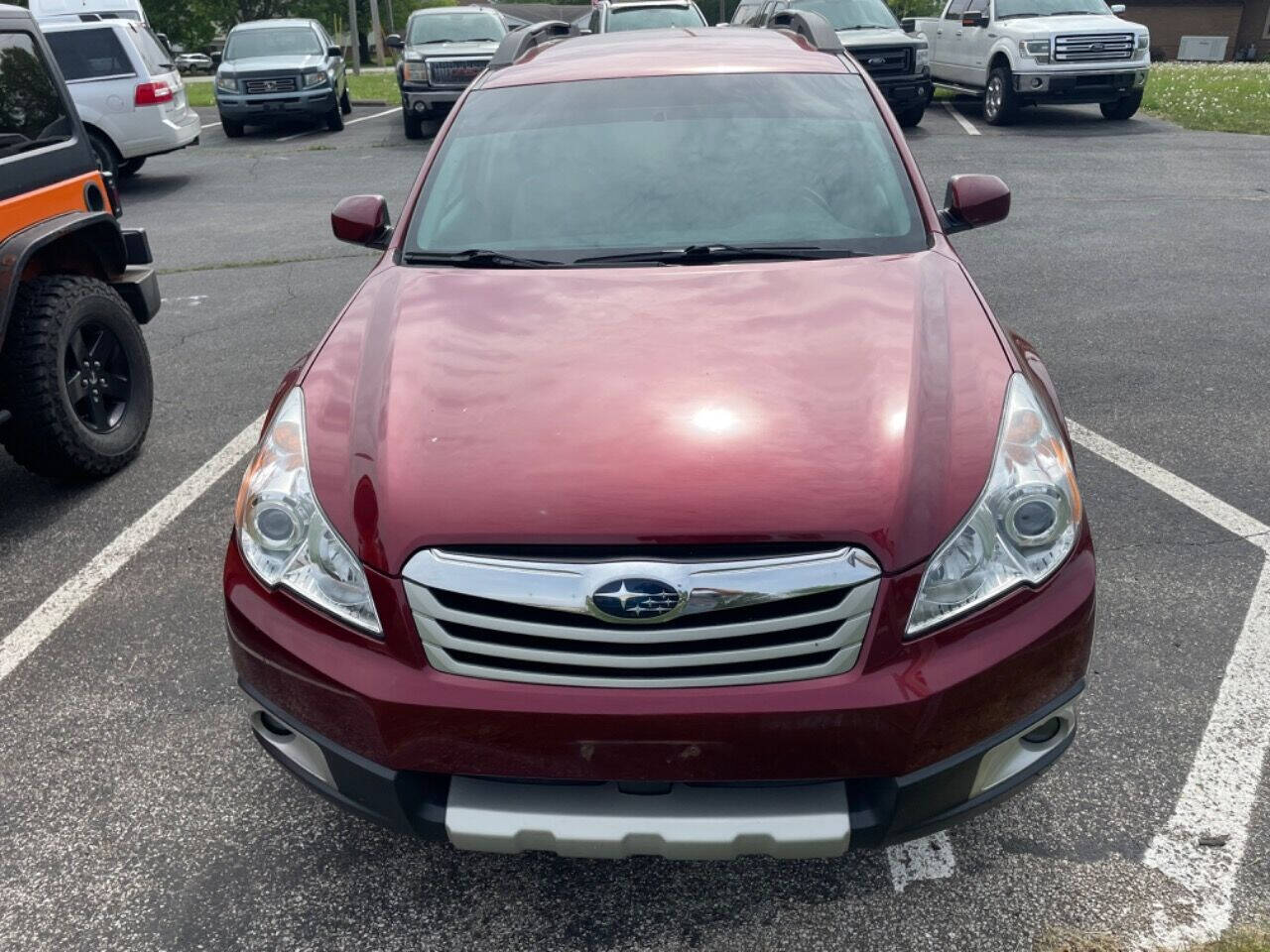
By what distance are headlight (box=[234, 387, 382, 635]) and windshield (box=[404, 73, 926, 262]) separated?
1125 millimetres

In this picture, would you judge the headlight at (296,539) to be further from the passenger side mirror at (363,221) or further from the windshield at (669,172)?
the passenger side mirror at (363,221)

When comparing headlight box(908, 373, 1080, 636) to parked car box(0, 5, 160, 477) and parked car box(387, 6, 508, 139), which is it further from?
parked car box(387, 6, 508, 139)

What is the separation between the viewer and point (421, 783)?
222 centimetres

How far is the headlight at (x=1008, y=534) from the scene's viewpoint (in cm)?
215

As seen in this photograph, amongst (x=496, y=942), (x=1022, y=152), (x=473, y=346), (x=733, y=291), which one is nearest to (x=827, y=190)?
(x=733, y=291)

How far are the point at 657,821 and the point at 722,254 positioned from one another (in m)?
1.70

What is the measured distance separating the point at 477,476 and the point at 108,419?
3.33m

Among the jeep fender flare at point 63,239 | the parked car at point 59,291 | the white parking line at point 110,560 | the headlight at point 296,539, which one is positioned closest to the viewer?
the headlight at point 296,539

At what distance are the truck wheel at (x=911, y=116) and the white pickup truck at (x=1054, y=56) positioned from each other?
1.06 m

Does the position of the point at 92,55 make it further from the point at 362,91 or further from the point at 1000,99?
the point at 362,91

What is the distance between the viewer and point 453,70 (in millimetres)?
16641

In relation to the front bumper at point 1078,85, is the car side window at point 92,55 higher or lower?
higher

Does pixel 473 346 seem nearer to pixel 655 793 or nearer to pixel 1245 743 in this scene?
pixel 655 793

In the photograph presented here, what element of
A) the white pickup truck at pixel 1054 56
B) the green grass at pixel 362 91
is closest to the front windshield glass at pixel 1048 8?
the white pickup truck at pixel 1054 56
